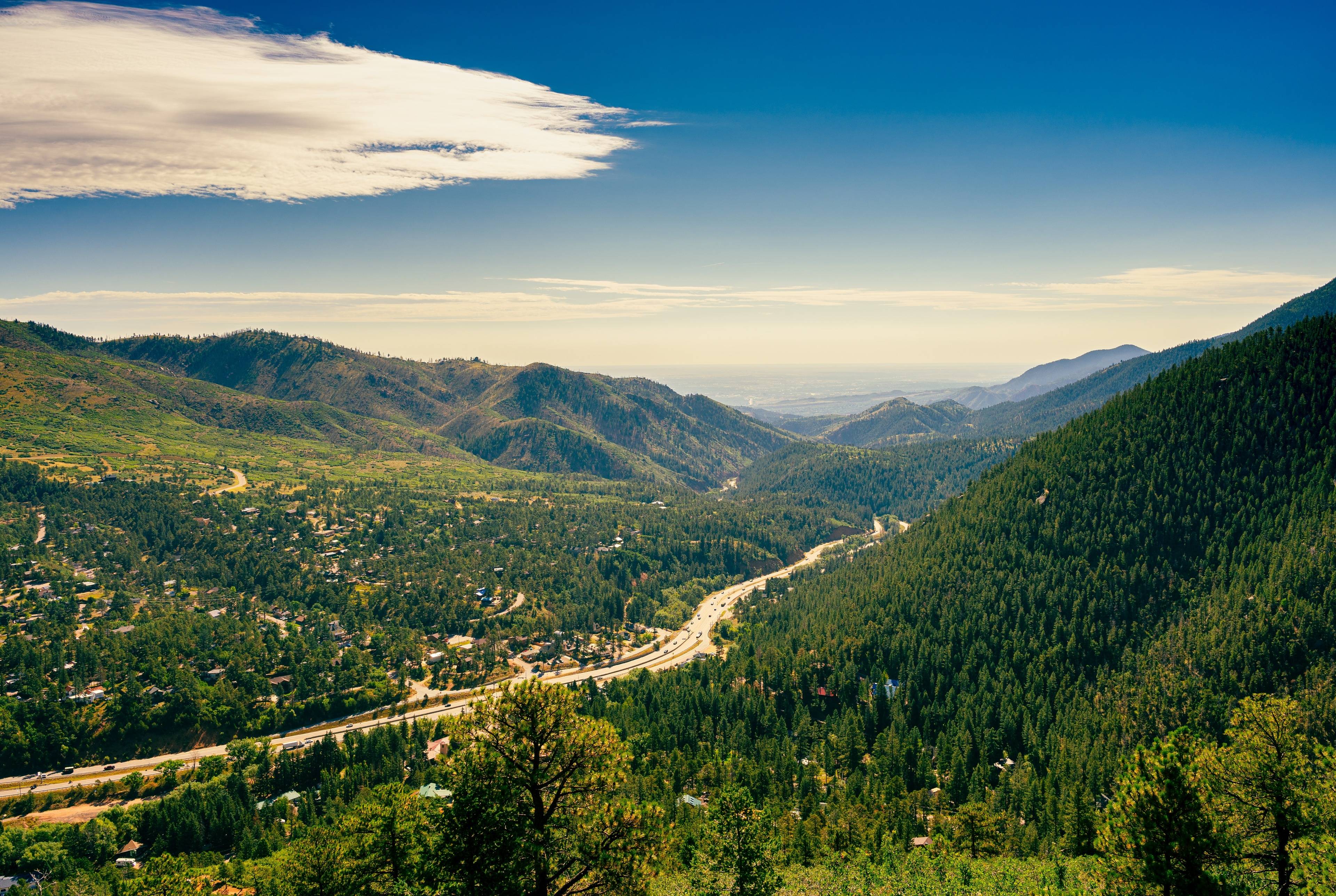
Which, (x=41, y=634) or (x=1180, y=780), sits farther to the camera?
(x=41, y=634)

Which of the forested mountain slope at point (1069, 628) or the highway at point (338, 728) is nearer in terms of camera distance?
the forested mountain slope at point (1069, 628)

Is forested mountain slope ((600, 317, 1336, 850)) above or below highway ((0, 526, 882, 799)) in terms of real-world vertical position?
above

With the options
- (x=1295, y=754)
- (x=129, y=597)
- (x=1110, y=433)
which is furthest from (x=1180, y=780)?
(x=129, y=597)

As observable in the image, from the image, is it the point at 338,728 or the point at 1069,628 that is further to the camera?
the point at 338,728

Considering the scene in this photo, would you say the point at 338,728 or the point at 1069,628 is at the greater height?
the point at 1069,628

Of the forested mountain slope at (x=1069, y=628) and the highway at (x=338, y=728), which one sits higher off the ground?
the forested mountain slope at (x=1069, y=628)

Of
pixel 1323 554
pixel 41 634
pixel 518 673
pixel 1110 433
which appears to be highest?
pixel 1110 433

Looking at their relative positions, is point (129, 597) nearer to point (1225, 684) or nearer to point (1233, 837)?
point (1233, 837)

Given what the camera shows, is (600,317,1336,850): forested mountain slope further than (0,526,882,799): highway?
No
